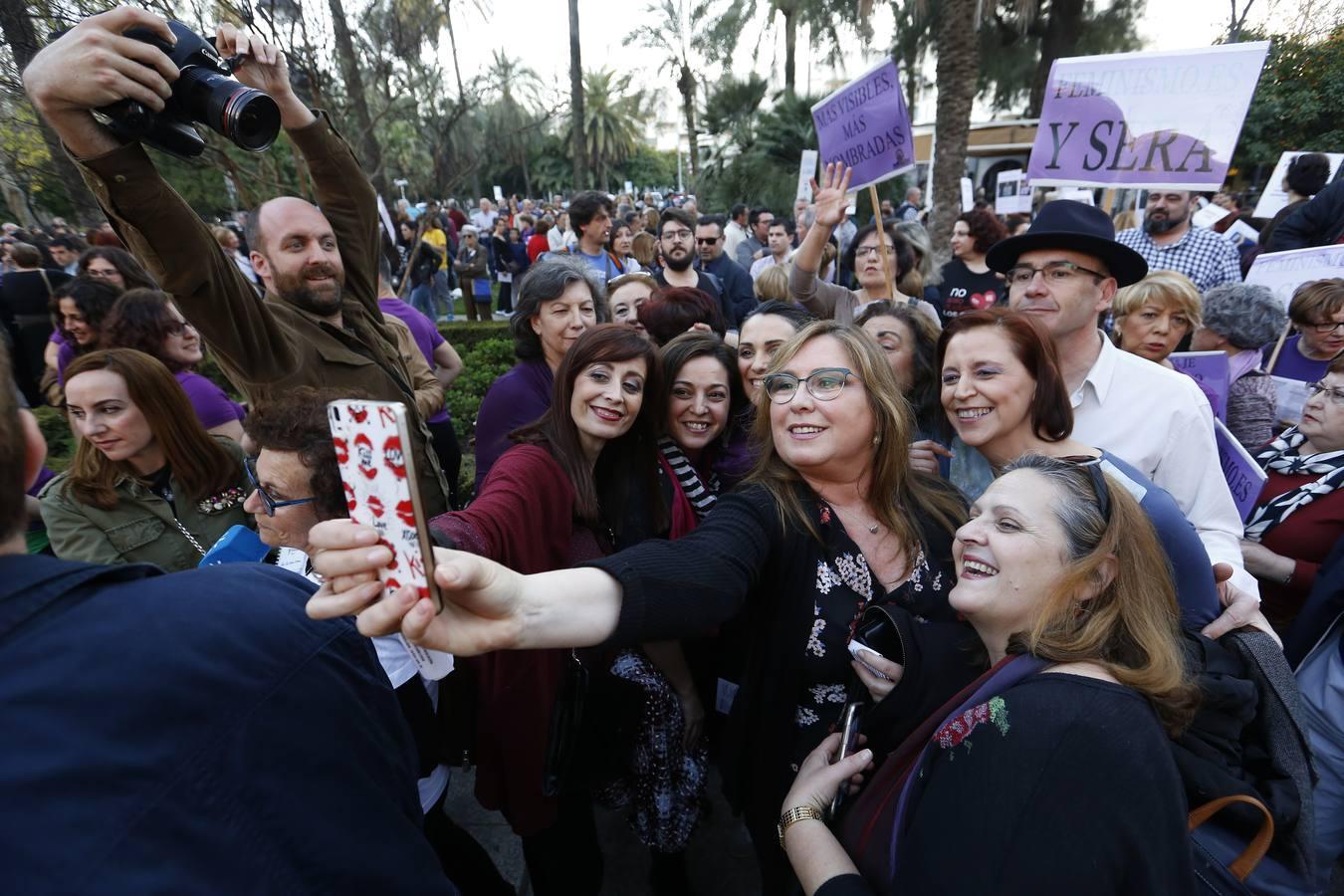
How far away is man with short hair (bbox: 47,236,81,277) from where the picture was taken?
352 inches

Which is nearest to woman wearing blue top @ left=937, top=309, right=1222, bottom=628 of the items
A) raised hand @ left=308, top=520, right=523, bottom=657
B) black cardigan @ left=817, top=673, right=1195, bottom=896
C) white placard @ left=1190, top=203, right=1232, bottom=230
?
black cardigan @ left=817, top=673, right=1195, bottom=896

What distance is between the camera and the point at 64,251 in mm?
9023

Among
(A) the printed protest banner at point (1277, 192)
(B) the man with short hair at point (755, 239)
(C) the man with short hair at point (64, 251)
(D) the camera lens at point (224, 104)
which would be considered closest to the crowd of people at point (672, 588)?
(D) the camera lens at point (224, 104)

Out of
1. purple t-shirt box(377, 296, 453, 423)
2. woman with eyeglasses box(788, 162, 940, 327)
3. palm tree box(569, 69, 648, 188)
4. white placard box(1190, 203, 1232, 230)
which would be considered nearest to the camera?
woman with eyeglasses box(788, 162, 940, 327)

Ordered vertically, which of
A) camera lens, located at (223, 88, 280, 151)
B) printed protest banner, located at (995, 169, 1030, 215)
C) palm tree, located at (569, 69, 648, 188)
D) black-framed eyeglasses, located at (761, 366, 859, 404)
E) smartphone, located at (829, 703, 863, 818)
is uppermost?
palm tree, located at (569, 69, 648, 188)

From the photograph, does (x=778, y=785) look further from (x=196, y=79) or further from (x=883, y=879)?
(x=196, y=79)

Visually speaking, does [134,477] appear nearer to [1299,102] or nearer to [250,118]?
[250,118]

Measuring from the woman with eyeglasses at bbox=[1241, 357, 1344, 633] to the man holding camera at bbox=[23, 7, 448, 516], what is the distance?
325 centimetres

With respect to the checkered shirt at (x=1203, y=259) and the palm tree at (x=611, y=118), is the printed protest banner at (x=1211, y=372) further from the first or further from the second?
the palm tree at (x=611, y=118)

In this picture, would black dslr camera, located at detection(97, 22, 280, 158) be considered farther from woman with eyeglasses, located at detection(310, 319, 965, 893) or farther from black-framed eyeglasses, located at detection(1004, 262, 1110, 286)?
black-framed eyeglasses, located at detection(1004, 262, 1110, 286)

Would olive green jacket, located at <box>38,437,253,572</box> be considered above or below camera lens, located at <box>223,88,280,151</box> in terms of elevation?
below

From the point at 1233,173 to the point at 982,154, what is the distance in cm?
759

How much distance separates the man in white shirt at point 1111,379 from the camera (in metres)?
2.39

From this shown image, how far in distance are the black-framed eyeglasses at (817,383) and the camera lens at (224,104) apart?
1685mm
